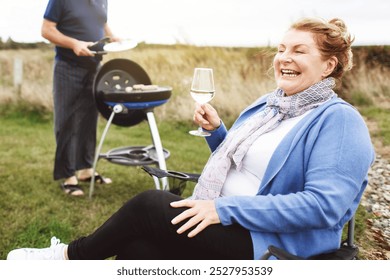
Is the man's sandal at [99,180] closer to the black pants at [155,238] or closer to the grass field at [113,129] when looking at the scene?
the grass field at [113,129]

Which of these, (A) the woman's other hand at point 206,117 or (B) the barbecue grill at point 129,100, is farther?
(B) the barbecue grill at point 129,100

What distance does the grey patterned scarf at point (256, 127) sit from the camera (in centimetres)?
163

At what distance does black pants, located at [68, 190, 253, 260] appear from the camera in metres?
1.43

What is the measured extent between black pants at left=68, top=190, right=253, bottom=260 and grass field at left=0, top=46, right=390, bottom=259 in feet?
2.90

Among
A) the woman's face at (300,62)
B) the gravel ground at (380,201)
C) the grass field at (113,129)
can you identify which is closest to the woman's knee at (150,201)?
the woman's face at (300,62)

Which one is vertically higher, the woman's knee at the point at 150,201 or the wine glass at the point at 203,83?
the wine glass at the point at 203,83

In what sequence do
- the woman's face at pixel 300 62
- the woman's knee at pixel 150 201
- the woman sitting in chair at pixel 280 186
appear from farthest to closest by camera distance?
the woman's face at pixel 300 62
the woman's knee at pixel 150 201
the woman sitting in chair at pixel 280 186

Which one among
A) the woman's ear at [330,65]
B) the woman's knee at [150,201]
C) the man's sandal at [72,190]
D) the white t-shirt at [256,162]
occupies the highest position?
the woman's ear at [330,65]

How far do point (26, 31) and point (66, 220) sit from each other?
172 centimetres

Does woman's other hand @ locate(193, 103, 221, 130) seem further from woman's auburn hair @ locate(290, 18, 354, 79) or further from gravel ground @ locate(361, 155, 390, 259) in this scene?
gravel ground @ locate(361, 155, 390, 259)
